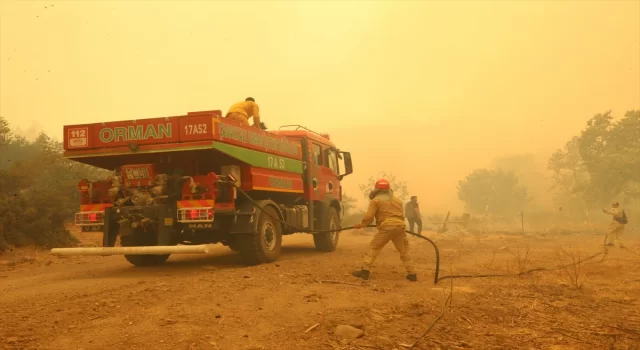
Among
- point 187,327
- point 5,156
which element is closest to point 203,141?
point 187,327

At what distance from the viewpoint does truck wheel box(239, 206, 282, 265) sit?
8172 mm

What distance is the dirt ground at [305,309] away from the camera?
4090 mm

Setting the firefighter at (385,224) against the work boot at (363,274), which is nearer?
the work boot at (363,274)

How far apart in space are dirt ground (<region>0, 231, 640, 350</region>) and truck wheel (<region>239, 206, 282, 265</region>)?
1.02 ft

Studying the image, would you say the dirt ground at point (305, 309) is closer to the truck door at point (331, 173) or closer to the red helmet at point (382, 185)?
the red helmet at point (382, 185)

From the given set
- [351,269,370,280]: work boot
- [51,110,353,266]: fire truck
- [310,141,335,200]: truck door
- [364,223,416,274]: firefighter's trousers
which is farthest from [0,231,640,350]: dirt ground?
[310,141,335,200]: truck door

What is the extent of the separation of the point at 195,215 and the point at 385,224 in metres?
3.03

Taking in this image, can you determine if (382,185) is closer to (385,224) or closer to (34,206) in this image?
(385,224)

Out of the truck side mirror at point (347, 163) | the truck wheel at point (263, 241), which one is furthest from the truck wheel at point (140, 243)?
the truck side mirror at point (347, 163)

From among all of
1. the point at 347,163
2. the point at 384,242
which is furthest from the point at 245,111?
the point at 347,163

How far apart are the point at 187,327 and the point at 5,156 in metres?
26.0

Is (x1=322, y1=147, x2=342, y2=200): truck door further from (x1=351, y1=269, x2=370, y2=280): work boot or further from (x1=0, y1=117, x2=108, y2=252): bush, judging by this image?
(x1=0, y1=117, x2=108, y2=252): bush

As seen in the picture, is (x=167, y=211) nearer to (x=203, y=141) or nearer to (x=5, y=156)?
(x=203, y=141)

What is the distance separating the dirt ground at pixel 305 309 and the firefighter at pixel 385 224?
360mm
